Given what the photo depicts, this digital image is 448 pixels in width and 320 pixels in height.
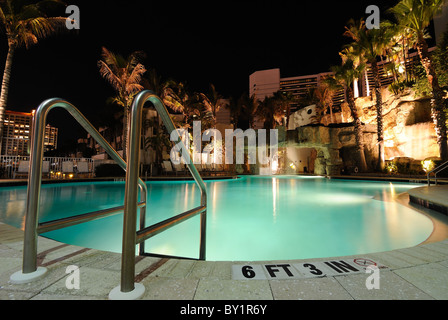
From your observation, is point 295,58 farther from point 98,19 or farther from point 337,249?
point 337,249

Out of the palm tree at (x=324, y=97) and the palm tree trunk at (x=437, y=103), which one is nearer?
the palm tree trunk at (x=437, y=103)

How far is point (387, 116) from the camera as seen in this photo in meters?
21.1

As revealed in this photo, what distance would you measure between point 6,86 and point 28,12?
4.24 meters

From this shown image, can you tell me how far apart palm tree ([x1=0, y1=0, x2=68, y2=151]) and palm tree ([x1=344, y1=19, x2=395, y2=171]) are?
68.2 feet

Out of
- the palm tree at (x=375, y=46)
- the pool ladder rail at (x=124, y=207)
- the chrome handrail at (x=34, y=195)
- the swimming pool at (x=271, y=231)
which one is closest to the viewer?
the pool ladder rail at (x=124, y=207)

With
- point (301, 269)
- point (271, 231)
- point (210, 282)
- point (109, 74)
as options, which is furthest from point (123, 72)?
point (301, 269)

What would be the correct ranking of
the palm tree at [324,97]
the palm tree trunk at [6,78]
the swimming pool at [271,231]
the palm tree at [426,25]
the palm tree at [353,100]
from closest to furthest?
1. the swimming pool at [271,231]
2. the palm tree trunk at [6,78]
3. the palm tree at [426,25]
4. the palm tree at [353,100]
5. the palm tree at [324,97]

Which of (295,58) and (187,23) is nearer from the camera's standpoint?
(187,23)

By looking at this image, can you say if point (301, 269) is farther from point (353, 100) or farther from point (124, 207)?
point (353, 100)

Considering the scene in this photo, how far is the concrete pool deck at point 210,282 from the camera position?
3.90 ft

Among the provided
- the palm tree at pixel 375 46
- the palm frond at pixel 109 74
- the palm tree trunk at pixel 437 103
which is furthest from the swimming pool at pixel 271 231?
the palm tree at pixel 375 46

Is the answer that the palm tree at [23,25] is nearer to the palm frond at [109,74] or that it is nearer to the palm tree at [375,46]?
the palm frond at [109,74]

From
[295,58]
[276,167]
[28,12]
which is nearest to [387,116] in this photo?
[276,167]

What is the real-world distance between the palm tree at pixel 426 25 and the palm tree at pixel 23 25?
2096 cm
